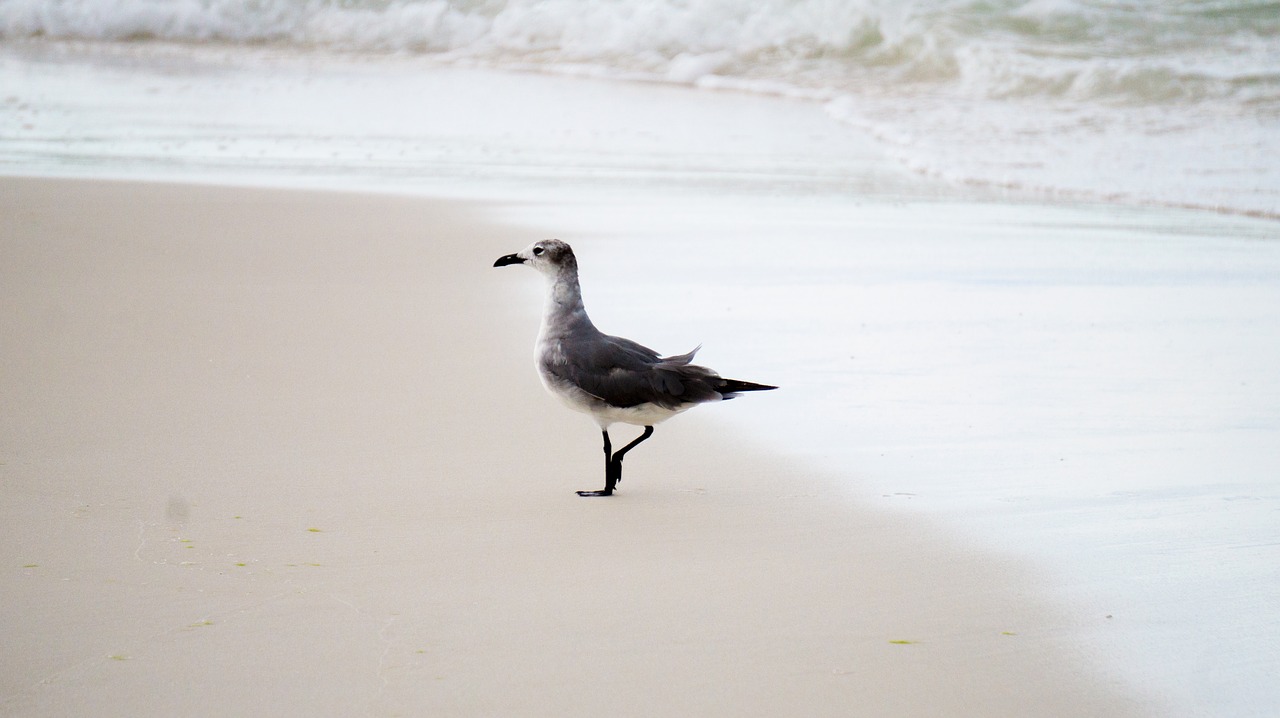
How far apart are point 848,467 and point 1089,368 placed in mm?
1825

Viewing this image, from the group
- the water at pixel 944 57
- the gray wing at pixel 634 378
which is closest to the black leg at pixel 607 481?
the gray wing at pixel 634 378

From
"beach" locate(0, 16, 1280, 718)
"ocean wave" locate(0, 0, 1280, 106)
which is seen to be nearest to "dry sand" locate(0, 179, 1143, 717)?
"beach" locate(0, 16, 1280, 718)

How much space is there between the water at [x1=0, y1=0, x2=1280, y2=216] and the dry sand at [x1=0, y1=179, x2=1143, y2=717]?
785 centimetres

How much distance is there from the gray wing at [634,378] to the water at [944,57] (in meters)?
7.97

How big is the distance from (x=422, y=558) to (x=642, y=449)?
1396mm

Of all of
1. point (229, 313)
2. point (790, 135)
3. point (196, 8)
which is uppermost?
point (196, 8)

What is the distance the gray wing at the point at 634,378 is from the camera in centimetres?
408

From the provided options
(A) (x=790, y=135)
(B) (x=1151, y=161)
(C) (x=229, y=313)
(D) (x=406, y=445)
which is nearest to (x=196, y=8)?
(A) (x=790, y=135)

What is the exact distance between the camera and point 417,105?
59.3 feet

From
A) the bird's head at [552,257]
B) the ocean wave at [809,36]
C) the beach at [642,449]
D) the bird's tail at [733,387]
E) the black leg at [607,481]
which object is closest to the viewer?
the beach at [642,449]

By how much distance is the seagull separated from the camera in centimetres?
408

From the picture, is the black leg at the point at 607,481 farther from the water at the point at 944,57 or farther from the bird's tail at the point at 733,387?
the water at the point at 944,57

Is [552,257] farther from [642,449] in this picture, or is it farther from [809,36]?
[809,36]

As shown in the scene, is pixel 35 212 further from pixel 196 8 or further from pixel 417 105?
pixel 196 8
